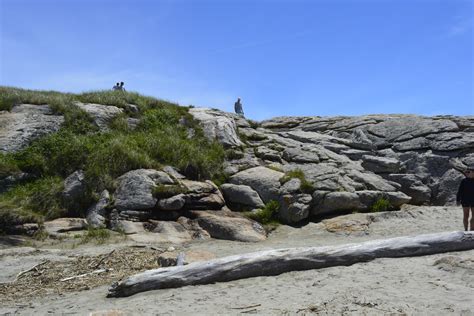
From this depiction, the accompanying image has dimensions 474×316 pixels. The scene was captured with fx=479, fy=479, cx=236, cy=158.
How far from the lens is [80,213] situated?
48.1 feet

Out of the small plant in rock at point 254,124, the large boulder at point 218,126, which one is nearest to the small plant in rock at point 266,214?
the large boulder at point 218,126

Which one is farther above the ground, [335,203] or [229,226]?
[335,203]

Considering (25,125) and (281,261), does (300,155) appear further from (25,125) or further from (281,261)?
(281,261)

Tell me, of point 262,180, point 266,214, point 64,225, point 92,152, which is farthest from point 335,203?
point 92,152

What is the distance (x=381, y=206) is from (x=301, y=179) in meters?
2.79

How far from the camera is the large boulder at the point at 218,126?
19984mm

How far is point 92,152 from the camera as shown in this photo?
16.6 metres

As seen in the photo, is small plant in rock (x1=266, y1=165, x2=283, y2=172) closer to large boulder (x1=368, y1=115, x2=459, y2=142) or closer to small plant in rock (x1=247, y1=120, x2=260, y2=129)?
small plant in rock (x1=247, y1=120, x2=260, y2=129)

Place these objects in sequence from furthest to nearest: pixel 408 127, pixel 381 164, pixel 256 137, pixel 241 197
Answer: pixel 408 127
pixel 256 137
pixel 381 164
pixel 241 197

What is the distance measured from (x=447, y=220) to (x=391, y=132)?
8328 millimetres

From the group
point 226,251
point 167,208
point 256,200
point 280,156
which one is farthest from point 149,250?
point 280,156

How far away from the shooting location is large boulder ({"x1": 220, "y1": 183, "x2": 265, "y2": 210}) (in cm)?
1587

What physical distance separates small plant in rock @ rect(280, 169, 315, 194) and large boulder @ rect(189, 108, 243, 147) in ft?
11.5

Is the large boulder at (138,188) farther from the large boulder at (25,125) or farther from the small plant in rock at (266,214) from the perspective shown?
the large boulder at (25,125)
